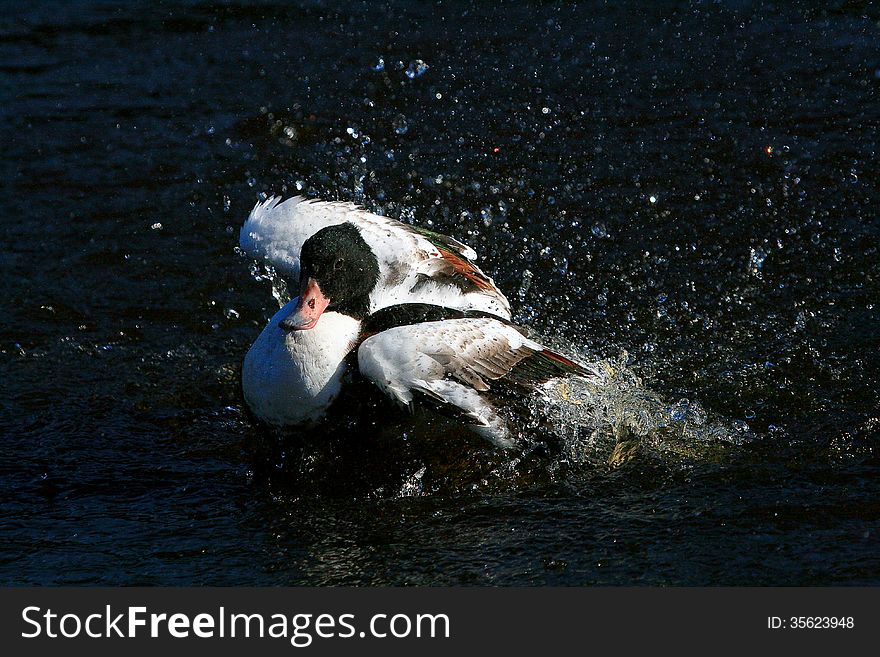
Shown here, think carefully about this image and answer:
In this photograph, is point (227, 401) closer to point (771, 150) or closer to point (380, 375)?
point (380, 375)

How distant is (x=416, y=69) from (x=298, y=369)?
6061 millimetres

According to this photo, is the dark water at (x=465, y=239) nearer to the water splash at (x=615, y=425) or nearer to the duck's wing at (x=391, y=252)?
the water splash at (x=615, y=425)

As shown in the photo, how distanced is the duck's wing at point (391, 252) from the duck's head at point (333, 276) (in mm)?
433

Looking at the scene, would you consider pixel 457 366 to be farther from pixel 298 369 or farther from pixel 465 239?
pixel 465 239

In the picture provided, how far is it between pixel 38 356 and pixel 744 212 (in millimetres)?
4991

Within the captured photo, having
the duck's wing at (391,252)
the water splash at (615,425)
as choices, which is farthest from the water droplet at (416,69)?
the water splash at (615,425)

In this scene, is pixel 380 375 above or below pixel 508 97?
below

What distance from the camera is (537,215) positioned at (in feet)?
27.5

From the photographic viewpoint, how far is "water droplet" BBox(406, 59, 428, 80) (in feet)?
34.7

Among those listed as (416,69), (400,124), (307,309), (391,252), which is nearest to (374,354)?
(307,309)

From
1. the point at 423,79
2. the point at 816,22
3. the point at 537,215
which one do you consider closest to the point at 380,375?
the point at 537,215

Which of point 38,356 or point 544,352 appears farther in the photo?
point 38,356

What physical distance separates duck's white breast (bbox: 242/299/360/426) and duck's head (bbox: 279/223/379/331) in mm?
65

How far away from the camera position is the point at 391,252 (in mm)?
6246
